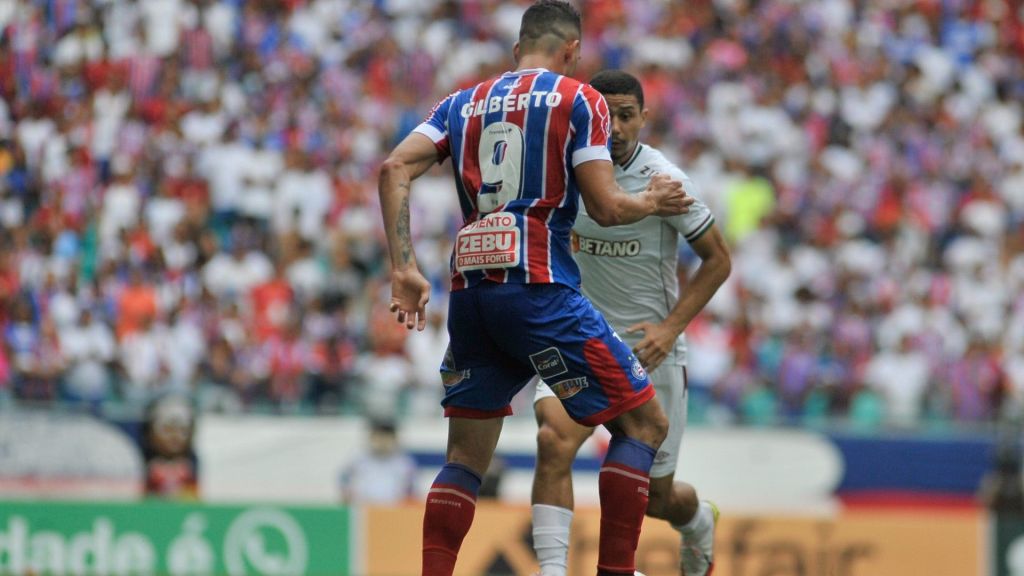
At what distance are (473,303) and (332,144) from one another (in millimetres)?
13103

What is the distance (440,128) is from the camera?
687cm

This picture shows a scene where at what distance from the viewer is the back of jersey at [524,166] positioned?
21.6 ft

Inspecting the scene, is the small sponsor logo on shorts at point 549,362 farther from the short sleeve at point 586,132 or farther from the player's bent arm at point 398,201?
the short sleeve at point 586,132

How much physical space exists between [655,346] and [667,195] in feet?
3.93

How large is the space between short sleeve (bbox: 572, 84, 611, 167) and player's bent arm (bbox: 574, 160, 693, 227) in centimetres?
3

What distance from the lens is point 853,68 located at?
2325cm

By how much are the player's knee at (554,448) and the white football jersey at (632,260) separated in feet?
2.34

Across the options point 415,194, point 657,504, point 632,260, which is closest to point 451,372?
point 632,260

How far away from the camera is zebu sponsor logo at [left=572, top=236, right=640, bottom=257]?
789 cm

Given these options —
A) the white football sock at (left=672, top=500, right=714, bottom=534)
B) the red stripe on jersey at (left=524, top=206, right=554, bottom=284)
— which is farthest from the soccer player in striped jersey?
the white football sock at (left=672, top=500, right=714, bottom=534)

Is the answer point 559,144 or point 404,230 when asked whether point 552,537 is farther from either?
point 559,144

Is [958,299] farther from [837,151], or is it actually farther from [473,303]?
[473,303]

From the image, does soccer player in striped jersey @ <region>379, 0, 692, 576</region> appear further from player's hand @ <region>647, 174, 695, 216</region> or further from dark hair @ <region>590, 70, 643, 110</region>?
dark hair @ <region>590, 70, 643, 110</region>

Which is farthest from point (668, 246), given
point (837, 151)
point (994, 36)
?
point (994, 36)
